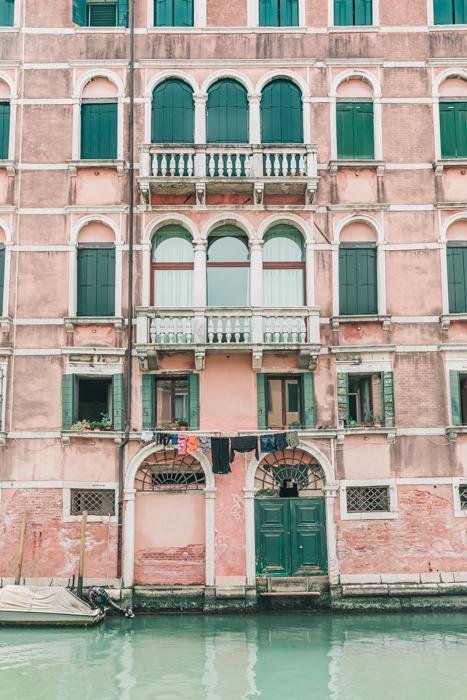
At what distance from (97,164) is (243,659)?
1258 centimetres

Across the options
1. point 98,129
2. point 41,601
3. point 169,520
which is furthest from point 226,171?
point 41,601

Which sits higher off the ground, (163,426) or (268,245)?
(268,245)

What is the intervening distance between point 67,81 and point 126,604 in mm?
13491

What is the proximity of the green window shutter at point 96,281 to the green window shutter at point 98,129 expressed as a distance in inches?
103

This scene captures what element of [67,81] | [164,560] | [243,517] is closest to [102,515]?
[164,560]

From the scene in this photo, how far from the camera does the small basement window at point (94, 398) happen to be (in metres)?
20.6

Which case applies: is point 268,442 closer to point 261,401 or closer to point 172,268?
point 261,401

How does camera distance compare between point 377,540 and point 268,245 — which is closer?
point 377,540

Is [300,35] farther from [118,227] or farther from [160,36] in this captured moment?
[118,227]

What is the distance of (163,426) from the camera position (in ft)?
66.7

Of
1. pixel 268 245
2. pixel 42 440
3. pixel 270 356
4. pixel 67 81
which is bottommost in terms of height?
pixel 42 440

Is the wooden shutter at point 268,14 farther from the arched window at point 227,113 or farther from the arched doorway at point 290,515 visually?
the arched doorway at point 290,515

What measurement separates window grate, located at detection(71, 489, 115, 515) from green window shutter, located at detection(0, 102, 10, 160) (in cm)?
899

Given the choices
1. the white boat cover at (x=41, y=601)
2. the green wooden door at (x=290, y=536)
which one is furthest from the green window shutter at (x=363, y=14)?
the white boat cover at (x=41, y=601)
